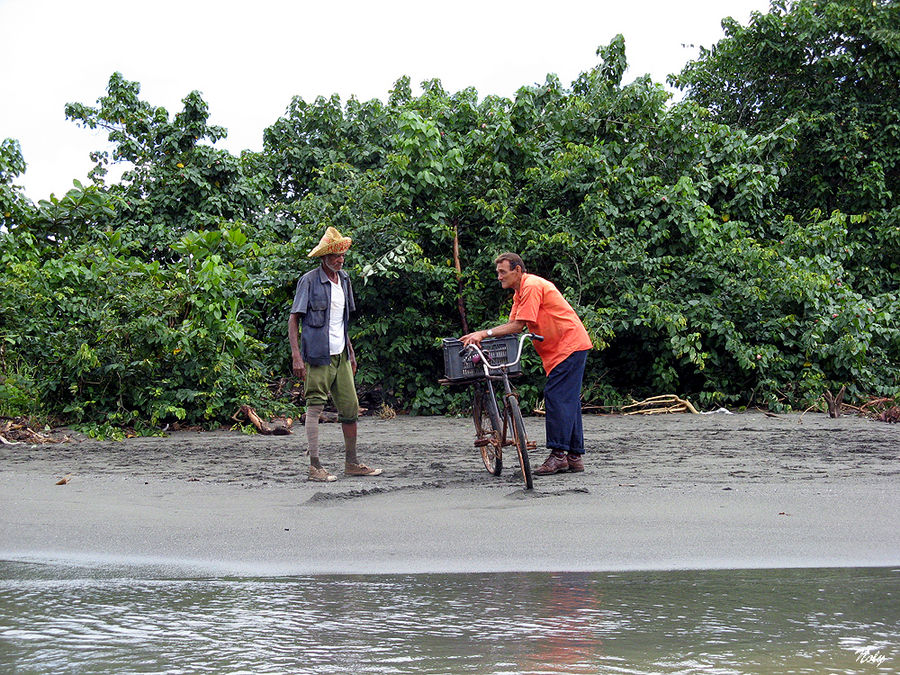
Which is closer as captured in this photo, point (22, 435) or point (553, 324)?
point (553, 324)

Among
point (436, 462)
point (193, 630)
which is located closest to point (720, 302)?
point (436, 462)

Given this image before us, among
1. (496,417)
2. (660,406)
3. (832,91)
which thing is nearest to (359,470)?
(496,417)

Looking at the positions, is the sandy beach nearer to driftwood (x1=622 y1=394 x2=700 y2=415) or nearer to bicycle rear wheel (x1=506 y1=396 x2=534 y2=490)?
bicycle rear wheel (x1=506 y1=396 x2=534 y2=490)

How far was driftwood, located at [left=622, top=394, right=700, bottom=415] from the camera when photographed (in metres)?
13.3

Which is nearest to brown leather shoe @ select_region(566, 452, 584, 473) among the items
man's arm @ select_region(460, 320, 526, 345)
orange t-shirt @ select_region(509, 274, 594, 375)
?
orange t-shirt @ select_region(509, 274, 594, 375)

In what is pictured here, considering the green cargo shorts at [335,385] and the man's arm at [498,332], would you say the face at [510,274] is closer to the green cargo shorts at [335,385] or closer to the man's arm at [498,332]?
the man's arm at [498,332]

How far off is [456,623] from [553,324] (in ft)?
13.4

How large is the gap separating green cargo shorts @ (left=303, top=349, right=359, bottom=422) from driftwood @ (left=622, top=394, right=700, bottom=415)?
6.60 m

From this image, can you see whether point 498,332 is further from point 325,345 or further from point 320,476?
point 320,476

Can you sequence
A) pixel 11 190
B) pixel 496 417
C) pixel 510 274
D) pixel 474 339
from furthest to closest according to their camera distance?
pixel 11 190, pixel 510 274, pixel 496 417, pixel 474 339

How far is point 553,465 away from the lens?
746 centimetres

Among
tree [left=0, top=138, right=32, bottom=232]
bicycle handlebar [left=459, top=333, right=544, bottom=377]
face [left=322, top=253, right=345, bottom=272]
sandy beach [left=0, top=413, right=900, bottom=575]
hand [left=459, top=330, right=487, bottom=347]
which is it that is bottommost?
sandy beach [left=0, top=413, right=900, bottom=575]

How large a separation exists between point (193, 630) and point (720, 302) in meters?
11.2

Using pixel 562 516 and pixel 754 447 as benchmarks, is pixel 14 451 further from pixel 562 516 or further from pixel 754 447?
pixel 754 447
